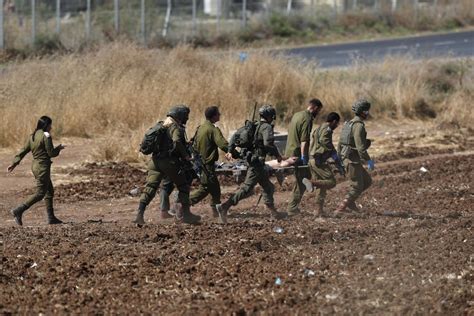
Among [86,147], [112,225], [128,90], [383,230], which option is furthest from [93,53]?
[383,230]

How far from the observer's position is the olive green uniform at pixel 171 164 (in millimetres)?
14297

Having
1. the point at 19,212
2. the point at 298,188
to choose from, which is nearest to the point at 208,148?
the point at 298,188

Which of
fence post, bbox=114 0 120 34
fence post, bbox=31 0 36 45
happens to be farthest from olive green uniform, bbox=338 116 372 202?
fence post, bbox=114 0 120 34

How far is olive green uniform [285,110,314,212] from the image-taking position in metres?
15.2

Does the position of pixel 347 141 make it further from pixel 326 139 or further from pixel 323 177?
pixel 323 177

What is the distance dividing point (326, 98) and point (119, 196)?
1018cm

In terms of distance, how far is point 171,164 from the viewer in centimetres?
1442

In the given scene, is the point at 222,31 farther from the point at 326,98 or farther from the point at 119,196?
the point at 119,196

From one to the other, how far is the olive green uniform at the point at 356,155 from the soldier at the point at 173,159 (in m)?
2.16

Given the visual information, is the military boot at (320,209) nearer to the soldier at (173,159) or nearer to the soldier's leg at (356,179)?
the soldier's leg at (356,179)

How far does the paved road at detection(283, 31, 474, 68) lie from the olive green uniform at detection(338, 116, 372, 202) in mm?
20309

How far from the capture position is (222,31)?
43906 mm

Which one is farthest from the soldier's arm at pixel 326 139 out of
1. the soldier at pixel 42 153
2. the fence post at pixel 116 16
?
the fence post at pixel 116 16

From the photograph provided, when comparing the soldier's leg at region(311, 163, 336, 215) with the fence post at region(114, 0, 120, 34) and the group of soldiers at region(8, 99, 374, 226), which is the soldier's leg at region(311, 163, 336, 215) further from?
the fence post at region(114, 0, 120, 34)
